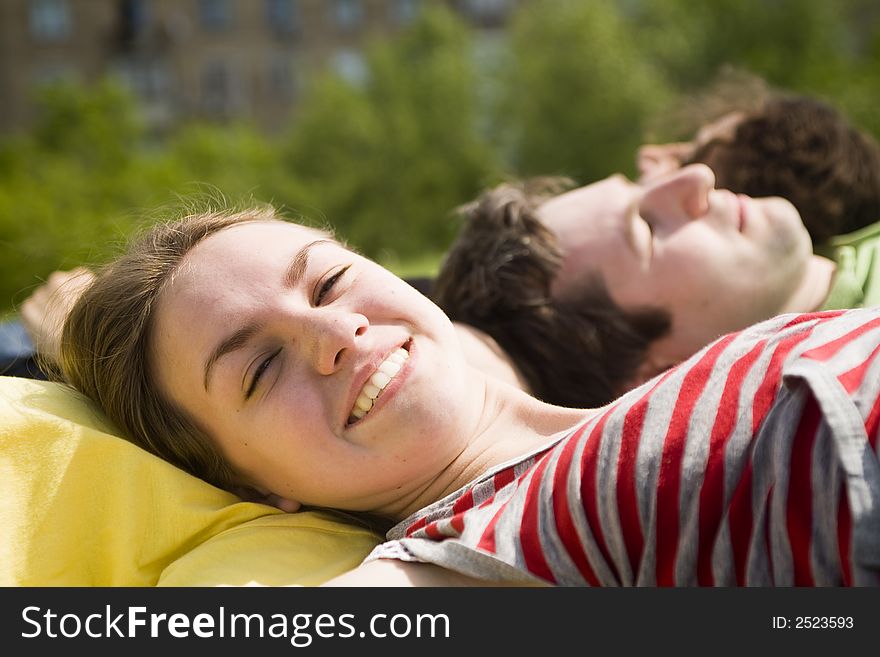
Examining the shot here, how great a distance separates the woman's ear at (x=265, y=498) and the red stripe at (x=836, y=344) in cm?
90

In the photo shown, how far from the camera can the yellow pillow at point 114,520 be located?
5.37ft

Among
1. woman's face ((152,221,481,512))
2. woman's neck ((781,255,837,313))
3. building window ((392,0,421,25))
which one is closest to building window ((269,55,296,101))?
building window ((392,0,421,25))

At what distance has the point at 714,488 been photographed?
138 cm

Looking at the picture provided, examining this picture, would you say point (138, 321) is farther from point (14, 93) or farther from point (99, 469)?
point (14, 93)

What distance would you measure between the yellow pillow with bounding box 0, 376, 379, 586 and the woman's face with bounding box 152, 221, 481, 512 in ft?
0.24

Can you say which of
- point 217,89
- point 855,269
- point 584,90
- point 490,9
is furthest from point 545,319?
point 217,89

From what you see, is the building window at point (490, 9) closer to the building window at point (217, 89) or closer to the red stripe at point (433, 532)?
the building window at point (217, 89)

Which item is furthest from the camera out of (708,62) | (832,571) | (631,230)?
(708,62)

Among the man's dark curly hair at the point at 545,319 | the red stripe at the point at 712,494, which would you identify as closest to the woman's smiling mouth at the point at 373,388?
the red stripe at the point at 712,494

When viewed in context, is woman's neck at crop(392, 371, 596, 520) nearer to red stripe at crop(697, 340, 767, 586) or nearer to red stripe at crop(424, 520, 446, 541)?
red stripe at crop(424, 520, 446, 541)

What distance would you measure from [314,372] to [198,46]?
30779mm

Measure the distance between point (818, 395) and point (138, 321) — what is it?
1.16 m

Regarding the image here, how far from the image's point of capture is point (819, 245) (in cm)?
298
